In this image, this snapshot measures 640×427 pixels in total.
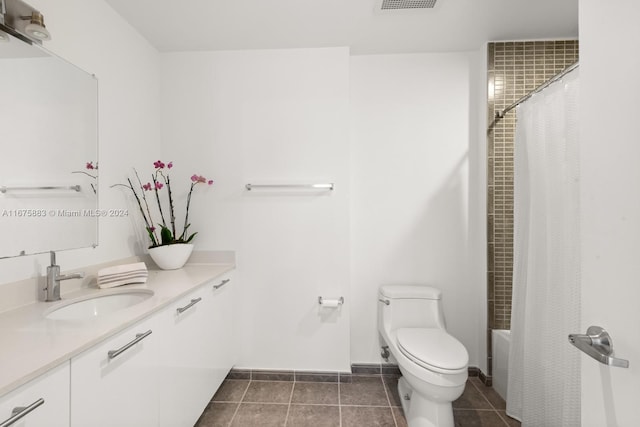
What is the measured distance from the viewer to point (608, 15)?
2.13 feet

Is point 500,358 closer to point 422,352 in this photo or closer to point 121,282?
point 422,352

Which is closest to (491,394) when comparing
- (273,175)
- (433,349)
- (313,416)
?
(433,349)

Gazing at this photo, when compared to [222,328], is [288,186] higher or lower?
higher

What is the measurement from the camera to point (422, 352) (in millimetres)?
1565

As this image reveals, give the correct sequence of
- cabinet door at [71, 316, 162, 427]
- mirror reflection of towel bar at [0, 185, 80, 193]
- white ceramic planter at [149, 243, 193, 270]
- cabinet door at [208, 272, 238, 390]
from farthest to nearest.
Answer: white ceramic planter at [149, 243, 193, 270], cabinet door at [208, 272, 238, 390], mirror reflection of towel bar at [0, 185, 80, 193], cabinet door at [71, 316, 162, 427]

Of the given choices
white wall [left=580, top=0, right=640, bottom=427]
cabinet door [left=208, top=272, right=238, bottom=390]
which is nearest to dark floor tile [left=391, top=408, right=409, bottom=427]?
cabinet door [left=208, top=272, right=238, bottom=390]

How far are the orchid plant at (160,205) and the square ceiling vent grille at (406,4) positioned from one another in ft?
4.89

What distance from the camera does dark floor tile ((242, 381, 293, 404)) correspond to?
1.92 m

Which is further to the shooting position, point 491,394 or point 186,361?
point 491,394

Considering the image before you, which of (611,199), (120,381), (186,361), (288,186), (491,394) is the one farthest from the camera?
(288,186)

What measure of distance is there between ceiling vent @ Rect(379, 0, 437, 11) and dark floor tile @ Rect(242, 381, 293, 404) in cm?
238

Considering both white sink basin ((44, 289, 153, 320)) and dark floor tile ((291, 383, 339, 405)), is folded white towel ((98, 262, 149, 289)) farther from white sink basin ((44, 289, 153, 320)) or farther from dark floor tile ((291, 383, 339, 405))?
dark floor tile ((291, 383, 339, 405))

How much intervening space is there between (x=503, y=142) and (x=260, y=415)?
90.0 inches

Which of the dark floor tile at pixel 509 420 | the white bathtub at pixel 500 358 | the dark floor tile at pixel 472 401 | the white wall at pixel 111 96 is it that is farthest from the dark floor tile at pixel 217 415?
the white bathtub at pixel 500 358
